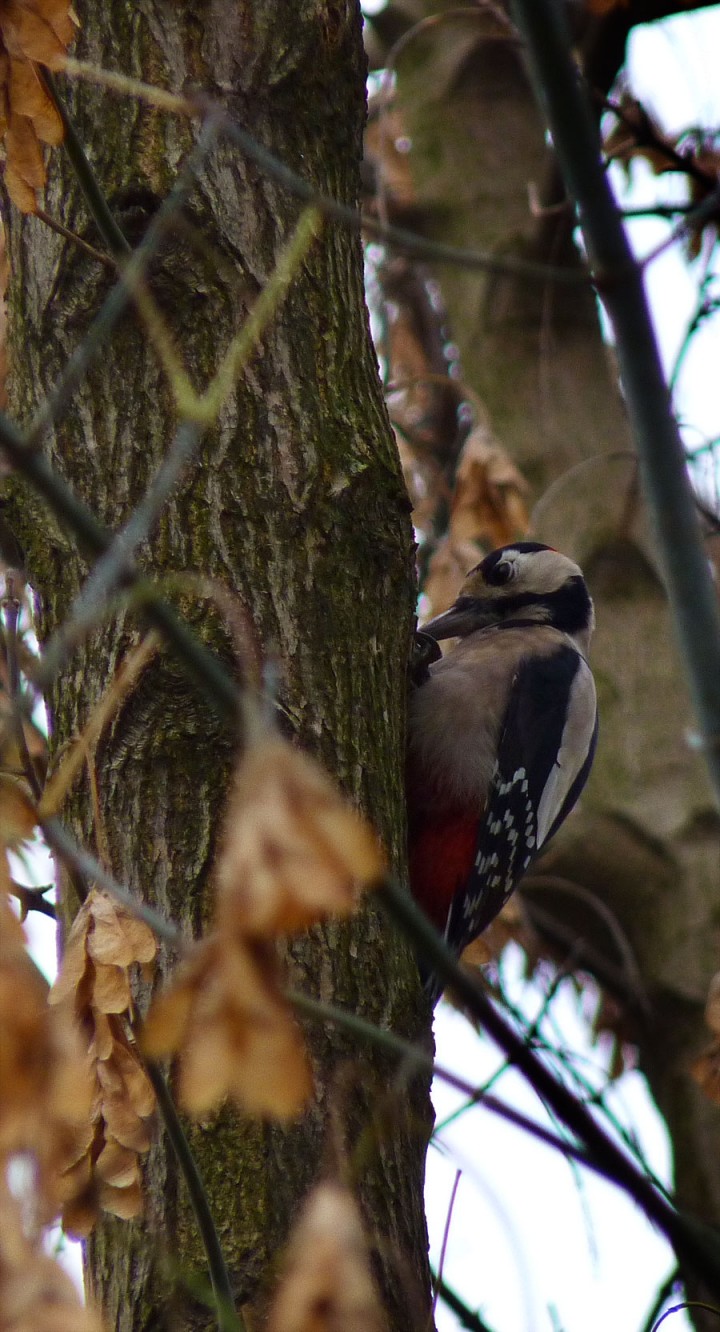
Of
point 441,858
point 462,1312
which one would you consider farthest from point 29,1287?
point 441,858

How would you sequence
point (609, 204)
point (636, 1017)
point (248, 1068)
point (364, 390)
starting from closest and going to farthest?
point (248, 1068) → point (609, 204) → point (364, 390) → point (636, 1017)

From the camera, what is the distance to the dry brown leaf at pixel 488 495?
4.07 meters

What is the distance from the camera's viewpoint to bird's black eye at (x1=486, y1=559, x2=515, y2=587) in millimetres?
4527

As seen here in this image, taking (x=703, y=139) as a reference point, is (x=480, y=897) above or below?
below

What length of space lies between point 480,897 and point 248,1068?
9.27 ft

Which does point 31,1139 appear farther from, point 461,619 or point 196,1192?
point 461,619

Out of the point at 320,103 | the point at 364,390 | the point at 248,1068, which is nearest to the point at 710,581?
the point at 248,1068

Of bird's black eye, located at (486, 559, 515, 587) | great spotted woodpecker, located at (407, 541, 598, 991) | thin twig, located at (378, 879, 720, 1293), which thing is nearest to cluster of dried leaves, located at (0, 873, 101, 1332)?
thin twig, located at (378, 879, 720, 1293)

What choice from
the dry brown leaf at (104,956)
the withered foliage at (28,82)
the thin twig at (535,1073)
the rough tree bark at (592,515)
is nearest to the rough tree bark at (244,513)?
the dry brown leaf at (104,956)

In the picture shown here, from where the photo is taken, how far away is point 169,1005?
36.9 inches

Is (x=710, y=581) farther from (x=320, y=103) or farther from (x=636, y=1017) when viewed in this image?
(x=636, y=1017)

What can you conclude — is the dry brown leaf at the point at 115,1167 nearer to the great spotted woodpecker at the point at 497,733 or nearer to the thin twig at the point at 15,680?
the thin twig at the point at 15,680

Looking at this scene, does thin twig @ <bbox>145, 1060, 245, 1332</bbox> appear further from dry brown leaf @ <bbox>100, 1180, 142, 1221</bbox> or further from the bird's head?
the bird's head

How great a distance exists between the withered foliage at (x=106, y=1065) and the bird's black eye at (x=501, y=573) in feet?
9.82
